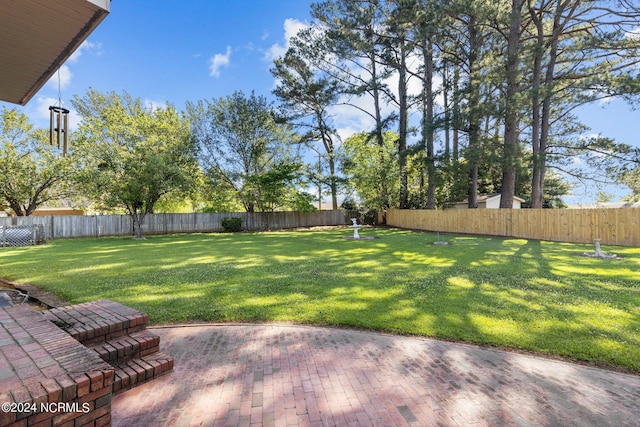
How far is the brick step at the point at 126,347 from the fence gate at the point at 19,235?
14464mm

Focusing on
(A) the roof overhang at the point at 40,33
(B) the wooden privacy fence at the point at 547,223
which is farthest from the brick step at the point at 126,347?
(B) the wooden privacy fence at the point at 547,223

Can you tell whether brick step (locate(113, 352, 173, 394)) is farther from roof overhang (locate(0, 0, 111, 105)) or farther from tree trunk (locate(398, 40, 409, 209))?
tree trunk (locate(398, 40, 409, 209))

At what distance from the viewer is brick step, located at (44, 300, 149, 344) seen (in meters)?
2.53

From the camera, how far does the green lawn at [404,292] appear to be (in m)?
3.42

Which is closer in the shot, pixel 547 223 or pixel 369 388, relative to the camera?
pixel 369 388

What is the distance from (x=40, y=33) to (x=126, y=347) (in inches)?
142

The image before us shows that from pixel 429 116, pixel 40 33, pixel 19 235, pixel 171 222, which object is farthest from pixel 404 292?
pixel 171 222

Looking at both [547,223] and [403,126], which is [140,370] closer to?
[547,223]

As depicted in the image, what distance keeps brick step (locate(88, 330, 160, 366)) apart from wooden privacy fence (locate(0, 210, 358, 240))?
1673cm

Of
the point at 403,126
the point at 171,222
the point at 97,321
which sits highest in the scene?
the point at 403,126

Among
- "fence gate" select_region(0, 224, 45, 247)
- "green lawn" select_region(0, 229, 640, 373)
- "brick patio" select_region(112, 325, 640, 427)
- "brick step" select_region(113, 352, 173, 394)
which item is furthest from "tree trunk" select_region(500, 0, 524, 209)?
"fence gate" select_region(0, 224, 45, 247)

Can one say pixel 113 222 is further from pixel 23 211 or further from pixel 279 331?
pixel 279 331

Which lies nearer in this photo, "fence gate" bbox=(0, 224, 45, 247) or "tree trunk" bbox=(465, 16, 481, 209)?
"fence gate" bbox=(0, 224, 45, 247)

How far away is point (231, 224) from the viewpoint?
20.6 metres
